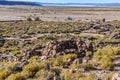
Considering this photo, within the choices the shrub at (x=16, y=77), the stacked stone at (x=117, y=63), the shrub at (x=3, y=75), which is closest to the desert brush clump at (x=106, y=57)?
the stacked stone at (x=117, y=63)

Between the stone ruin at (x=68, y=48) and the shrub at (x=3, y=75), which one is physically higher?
the shrub at (x=3, y=75)

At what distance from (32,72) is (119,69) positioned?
4137mm

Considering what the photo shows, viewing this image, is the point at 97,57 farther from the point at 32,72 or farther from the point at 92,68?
the point at 32,72

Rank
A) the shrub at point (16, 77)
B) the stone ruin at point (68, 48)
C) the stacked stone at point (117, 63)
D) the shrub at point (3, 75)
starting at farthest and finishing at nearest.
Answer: the stone ruin at point (68, 48), the stacked stone at point (117, 63), the shrub at point (3, 75), the shrub at point (16, 77)

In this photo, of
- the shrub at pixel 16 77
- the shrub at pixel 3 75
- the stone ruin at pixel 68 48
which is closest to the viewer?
the shrub at pixel 16 77

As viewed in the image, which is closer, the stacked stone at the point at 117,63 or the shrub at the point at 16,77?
the shrub at the point at 16,77

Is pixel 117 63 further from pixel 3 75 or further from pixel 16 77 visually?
pixel 3 75

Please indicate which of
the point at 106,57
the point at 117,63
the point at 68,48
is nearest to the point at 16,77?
the point at 106,57

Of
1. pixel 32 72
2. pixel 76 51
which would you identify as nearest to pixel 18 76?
pixel 32 72

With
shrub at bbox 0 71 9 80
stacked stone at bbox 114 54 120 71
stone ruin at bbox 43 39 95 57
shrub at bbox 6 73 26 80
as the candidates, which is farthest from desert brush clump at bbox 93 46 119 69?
shrub at bbox 0 71 9 80

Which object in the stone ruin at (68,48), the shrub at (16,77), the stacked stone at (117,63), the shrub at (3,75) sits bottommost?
the stone ruin at (68,48)

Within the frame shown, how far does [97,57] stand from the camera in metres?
19.2

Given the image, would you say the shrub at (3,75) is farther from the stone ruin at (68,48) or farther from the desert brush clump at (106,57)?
the stone ruin at (68,48)

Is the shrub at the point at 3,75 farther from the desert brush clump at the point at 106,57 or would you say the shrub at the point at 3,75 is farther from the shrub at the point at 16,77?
the desert brush clump at the point at 106,57
